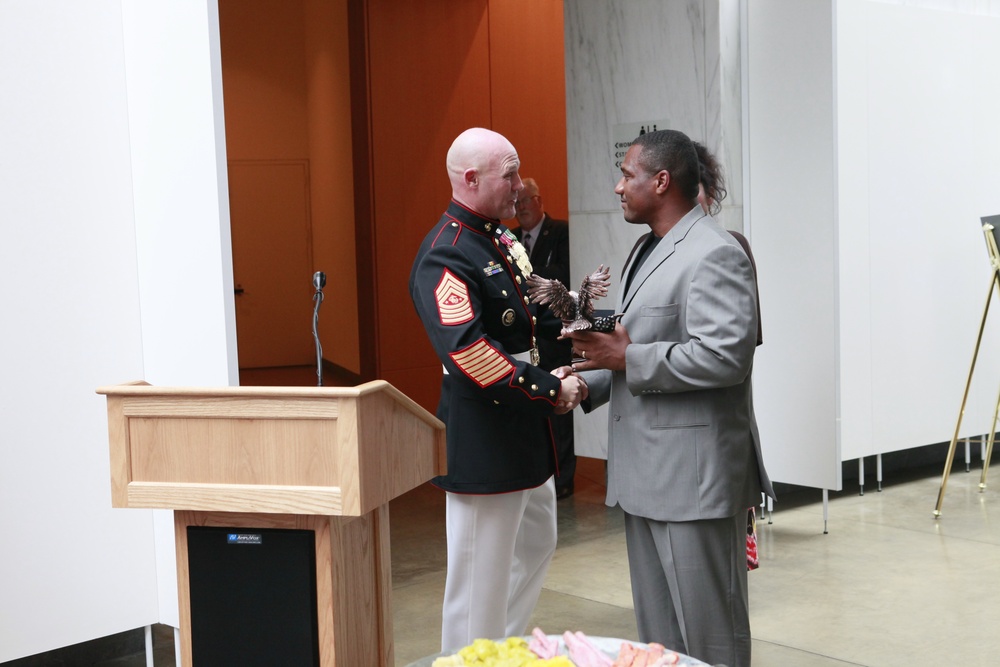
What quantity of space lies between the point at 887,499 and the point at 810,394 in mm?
1185

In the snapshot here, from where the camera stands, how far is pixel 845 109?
5949 millimetres

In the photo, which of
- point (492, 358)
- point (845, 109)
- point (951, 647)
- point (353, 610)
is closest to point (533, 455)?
point (492, 358)

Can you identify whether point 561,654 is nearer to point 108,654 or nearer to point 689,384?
point 689,384

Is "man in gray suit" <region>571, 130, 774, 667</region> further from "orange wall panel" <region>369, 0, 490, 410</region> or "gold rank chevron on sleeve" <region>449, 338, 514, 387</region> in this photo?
"orange wall panel" <region>369, 0, 490, 410</region>

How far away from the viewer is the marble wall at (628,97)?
5500mm

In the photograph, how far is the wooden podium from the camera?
6.61ft

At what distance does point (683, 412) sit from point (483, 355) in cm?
55

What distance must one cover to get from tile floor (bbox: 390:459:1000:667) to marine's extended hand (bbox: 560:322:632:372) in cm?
154

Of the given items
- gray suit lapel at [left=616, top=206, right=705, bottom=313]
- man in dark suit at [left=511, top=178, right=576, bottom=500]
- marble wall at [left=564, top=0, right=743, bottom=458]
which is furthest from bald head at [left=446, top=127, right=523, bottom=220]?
man in dark suit at [left=511, top=178, right=576, bottom=500]

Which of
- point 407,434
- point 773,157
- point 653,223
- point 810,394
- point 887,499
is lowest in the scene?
point 887,499

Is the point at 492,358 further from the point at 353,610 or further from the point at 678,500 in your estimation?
the point at 353,610

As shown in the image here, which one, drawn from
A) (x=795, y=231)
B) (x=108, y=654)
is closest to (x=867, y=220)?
(x=795, y=231)

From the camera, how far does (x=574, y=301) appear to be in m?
2.93

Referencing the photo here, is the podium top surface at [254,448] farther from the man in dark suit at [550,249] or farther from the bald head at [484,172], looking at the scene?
the man in dark suit at [550,249]
